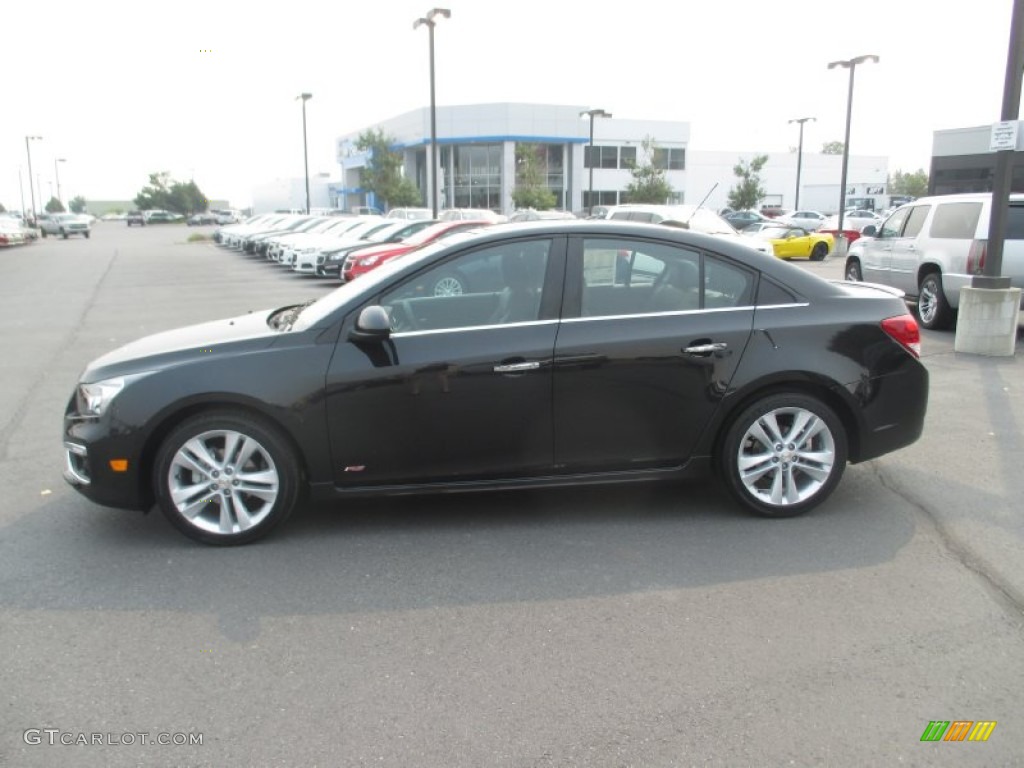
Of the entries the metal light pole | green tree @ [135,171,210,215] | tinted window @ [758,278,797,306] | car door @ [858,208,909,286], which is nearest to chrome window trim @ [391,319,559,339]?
tinted window @ [758,278,797,306]

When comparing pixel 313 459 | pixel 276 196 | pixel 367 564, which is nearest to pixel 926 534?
pixel 367 564

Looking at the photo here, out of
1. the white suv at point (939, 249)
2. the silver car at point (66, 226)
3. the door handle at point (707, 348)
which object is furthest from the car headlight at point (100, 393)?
the silver car at point (66, 226)

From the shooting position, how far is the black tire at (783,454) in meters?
4.82

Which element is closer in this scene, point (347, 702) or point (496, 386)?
point (347, 702)

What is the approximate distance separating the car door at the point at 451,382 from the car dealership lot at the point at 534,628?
16.7 inches

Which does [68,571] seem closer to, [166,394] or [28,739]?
[166,394]

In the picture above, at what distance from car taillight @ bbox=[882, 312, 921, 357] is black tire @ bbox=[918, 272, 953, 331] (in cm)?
755

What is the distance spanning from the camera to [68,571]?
425 cm

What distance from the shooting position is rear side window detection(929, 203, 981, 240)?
1142 centimetres

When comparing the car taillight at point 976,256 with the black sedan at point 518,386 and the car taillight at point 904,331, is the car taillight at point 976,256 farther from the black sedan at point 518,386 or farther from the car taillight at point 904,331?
the black sedan at point 518,386

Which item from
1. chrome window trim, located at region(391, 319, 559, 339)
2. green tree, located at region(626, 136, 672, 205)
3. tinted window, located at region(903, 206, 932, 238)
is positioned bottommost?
chrome window trim, located at region(391, 319, 559, 339)

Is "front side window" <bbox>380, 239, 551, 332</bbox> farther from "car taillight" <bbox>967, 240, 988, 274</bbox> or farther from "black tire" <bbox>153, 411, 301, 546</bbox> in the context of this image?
"car taillight" <bbox>967, 240, 988, 274</bbox>

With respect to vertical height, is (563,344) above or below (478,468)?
above

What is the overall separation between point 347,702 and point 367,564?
121 cm
